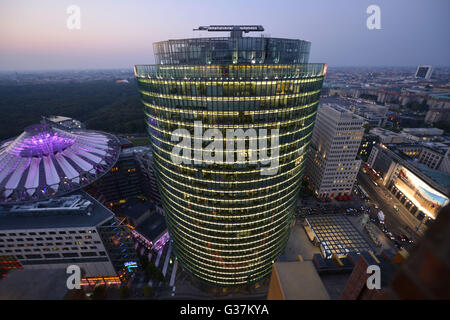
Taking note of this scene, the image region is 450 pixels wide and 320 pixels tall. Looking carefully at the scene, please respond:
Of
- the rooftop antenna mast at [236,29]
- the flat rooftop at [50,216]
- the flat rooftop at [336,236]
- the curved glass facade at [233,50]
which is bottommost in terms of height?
the flat rooftop at [336,236]

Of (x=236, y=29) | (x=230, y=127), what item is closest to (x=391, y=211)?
(x=230, y=127)

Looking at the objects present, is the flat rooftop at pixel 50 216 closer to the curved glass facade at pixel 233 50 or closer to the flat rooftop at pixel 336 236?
the curved glass facade at pixel 233 50

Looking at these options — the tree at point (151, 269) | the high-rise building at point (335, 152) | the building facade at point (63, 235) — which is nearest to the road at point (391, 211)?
the high-rise building at point (335, 152)

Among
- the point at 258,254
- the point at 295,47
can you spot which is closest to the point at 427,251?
the point at 295,47

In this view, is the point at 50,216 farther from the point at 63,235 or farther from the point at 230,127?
the point at 230,127

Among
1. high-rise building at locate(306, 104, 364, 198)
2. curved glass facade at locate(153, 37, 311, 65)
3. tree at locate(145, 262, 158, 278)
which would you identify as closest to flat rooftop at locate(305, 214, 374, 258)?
high-rise building at locate(306, 104, 364, 198)

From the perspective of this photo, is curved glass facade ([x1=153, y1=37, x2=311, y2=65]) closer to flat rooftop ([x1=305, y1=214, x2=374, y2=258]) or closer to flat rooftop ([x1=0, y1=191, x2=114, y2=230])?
flat rooftop ([x1=0, y1=191, x2=114, y2=230])
